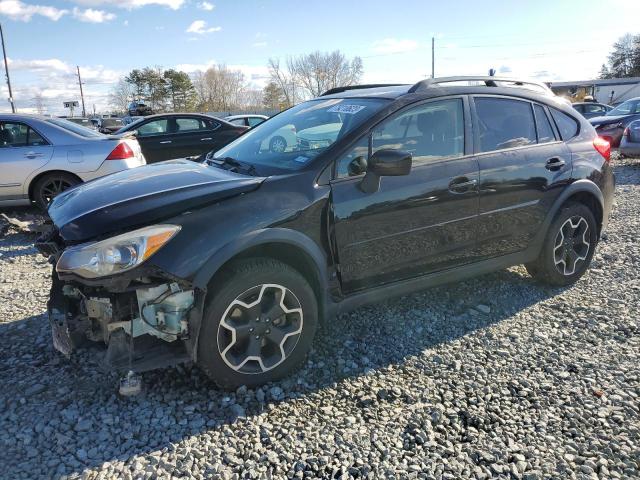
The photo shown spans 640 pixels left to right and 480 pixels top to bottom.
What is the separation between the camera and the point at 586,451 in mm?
2510

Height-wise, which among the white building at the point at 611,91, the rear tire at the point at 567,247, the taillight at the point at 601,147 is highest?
the white building at the point at 611,91

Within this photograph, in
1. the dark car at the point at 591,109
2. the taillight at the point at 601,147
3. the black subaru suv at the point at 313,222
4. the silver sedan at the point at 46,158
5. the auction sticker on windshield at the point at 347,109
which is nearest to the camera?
the black subaru suv at the point at 313,222

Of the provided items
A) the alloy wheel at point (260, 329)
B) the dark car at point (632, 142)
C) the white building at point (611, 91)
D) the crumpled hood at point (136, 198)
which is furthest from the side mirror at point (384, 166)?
the white building at point (611, 91)

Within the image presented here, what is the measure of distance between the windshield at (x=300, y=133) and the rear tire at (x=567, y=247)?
1.99 metres

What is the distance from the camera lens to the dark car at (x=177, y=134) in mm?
10906

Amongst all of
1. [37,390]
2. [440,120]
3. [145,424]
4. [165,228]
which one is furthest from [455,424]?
[37,390]

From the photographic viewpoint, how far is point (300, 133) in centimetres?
375

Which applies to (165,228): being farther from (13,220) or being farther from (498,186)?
(13,220)

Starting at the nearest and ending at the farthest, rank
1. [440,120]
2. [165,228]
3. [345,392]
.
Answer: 1. [165,228]
2. [345,392]
3. [440,120]

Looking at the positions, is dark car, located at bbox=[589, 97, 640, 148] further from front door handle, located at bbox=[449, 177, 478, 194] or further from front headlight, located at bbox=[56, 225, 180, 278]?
front headlight, located at bbox=[56, 225, 180, 278]

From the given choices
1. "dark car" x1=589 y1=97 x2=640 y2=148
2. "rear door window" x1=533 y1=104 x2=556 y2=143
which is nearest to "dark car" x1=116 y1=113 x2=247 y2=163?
"rear door window" x1=533 y1=104 x2=556 y2=143

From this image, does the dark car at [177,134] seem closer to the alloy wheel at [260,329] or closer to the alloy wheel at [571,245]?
the alloy wheel at [571,245]

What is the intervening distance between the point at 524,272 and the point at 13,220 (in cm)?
633

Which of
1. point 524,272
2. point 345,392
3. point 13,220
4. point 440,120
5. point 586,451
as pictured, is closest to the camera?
point 586,451
